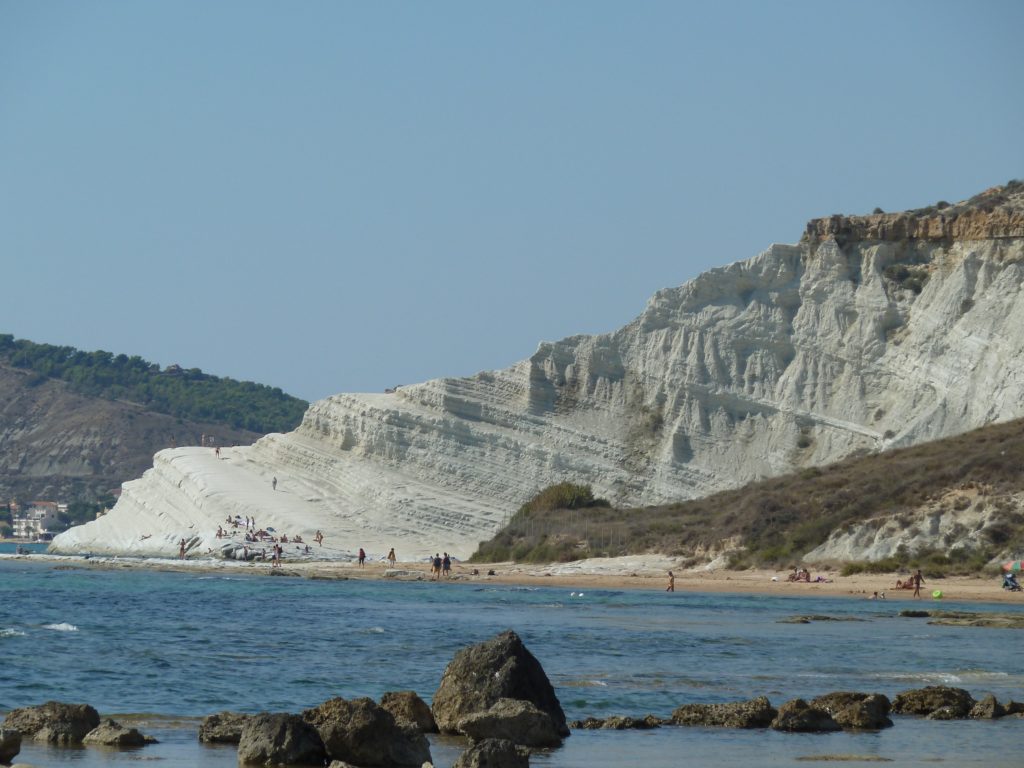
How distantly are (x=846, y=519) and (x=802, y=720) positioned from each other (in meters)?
33.0

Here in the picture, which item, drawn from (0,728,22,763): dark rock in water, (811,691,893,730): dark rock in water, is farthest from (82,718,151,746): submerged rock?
(811,691,893,730): dark rock in water

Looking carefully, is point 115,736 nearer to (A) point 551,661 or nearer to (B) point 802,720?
(B) point 802,720

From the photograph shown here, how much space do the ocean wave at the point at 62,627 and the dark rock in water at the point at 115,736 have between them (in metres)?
13.1

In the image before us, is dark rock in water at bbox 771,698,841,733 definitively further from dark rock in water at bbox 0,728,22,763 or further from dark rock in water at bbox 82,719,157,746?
dark rock in water at bbox 0,728,22,763

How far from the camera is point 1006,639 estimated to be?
26.0 metres

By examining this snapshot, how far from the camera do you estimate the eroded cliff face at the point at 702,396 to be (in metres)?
63.8

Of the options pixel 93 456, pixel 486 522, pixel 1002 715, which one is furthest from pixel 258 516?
pixel 93 456

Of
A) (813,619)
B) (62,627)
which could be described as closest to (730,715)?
(62,627)

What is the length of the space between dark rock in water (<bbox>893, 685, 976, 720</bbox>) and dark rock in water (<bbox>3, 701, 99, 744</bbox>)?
8.46 m

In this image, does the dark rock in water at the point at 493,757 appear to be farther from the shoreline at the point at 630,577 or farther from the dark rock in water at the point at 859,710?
the shoreline at the point at 630,577

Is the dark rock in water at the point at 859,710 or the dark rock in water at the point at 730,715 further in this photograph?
the dark rock in water at the point at 730,715

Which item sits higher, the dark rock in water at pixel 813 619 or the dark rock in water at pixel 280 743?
the dark rock in water at pixel 813 619

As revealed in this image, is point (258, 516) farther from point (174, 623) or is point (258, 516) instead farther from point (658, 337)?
point (174, 623)

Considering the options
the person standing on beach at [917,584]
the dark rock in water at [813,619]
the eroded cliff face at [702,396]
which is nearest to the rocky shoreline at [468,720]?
the dark rock in water at [813,619]
